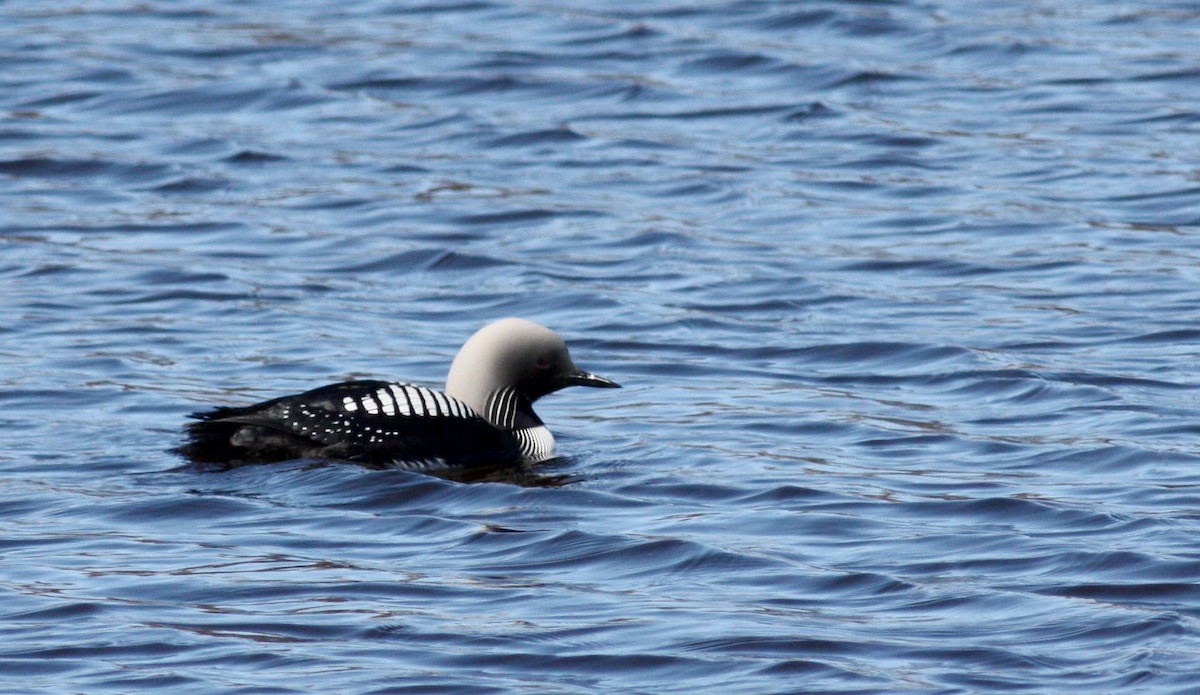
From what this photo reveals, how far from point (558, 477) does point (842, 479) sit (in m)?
1.01

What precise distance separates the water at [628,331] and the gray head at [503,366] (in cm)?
29

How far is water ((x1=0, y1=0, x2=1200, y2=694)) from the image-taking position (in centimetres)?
591

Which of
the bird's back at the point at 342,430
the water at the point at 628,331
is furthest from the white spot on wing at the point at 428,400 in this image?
the water at the point at 628,331

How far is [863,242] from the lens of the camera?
1158 cm

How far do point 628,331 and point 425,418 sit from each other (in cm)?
246

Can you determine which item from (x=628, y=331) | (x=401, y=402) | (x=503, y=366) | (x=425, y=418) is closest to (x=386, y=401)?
(x=401, y=402)

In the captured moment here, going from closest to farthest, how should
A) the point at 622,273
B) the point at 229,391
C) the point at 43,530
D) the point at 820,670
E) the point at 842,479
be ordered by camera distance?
the point at 820,670, the point at 43,530, the point at 842,479, the point at 229,391, the point at 622,273

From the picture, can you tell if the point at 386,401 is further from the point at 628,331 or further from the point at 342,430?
the point at 628,331

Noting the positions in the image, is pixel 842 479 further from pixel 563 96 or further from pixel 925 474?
pixel 563 96

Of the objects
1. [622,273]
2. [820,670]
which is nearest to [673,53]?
[622,273]

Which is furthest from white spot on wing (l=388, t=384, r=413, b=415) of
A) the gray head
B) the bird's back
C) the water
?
the gray head

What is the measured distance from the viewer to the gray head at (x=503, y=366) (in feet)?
27.4

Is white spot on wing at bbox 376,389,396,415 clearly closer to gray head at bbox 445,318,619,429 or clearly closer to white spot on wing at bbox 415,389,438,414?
white spot on wing at bbox 415,389,438,414

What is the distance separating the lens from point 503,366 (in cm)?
838
